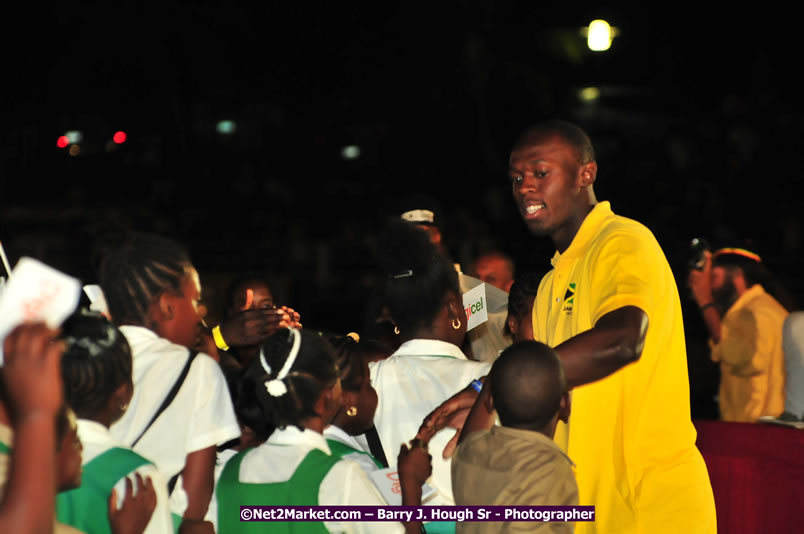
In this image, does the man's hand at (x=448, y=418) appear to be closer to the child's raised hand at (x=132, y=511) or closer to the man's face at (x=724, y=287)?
the child's raised hand at (x=132, y=511)

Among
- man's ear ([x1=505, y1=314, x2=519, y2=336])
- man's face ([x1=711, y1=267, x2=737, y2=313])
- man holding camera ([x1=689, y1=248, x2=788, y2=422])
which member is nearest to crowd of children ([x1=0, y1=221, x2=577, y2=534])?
man's ear ([x1=505, y1=314, x2=519, y2=336])

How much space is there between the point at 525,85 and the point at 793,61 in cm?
510

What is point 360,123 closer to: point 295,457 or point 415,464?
point 415,464

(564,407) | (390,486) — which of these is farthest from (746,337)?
(564,407)

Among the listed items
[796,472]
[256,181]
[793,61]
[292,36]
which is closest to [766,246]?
[793,61]

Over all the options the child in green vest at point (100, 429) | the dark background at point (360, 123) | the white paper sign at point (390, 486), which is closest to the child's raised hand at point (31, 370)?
the child in green vest at point (100, 429)

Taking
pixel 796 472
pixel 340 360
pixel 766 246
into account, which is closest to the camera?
pixel 340 360

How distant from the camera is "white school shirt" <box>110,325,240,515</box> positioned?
3391 mm

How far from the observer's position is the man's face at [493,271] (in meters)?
7.45

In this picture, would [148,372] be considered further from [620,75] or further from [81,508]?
[620,75]

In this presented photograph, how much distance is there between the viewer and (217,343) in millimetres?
4945

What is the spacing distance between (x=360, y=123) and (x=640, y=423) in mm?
21850

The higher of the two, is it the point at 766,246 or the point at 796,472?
the point at 766,246

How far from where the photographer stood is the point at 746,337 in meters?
7.75
